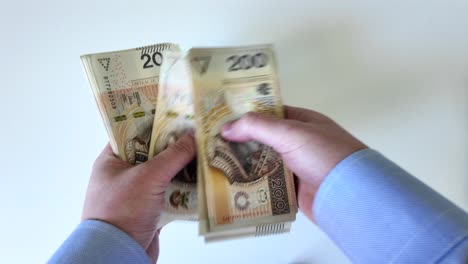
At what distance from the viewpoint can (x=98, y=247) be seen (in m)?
0.49

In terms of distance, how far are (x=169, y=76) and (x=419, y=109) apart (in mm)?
418

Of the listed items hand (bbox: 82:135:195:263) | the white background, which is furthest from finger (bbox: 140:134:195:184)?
the white background

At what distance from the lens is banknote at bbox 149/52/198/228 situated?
1.85ft

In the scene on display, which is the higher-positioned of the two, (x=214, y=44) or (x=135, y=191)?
(x=214, y=44)

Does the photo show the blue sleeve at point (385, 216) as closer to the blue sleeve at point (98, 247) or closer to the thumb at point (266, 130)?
the thumb at point (266, 130)

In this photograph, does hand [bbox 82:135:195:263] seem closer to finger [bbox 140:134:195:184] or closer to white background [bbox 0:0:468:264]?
finger [bbox 140:134:195:184]

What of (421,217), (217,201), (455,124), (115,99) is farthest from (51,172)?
(455,124)

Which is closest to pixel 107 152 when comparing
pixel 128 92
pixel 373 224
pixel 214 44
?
pixel 128 92

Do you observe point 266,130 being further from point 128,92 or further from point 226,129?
point 128,92

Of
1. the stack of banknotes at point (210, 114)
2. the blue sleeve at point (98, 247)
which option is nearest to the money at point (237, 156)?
the stack of banknotes at point (210, 114)

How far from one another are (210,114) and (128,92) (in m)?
0.13

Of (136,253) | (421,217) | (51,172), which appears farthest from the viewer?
(51,172)

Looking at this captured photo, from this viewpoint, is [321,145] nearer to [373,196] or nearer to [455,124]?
[373,196]

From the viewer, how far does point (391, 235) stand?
1.41 ft
